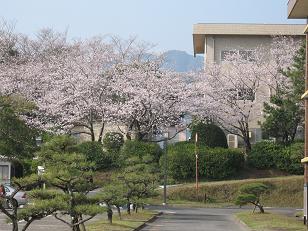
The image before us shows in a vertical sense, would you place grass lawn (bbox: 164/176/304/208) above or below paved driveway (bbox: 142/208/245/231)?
above

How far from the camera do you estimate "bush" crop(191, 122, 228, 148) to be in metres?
42.2

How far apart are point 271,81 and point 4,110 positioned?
3084 cm

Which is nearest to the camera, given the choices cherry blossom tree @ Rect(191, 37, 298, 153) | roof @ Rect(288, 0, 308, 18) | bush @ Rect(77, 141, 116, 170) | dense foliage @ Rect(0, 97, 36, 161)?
dense foliage @ Rect(0, 97, 36, 161)

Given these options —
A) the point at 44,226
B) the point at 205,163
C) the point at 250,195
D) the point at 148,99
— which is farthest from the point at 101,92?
the point at 44,226

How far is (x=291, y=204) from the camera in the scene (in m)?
37.0

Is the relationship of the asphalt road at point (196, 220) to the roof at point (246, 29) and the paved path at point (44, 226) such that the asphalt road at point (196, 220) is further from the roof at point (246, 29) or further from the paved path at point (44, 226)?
the roof at point (246, 29)

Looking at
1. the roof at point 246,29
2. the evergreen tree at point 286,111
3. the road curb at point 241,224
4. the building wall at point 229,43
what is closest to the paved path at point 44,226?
the road curb at point 241,224

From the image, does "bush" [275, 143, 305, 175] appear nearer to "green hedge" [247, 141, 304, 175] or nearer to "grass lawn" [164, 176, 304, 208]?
"green hedge" [247, 141, 304, 175]

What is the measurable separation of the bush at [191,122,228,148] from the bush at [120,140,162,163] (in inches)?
117

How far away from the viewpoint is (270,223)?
80.0ft

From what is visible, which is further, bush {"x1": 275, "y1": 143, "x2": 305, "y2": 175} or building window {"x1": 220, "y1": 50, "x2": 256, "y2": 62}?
building window {"x1": 220, "y1": 50, "x2": 256, "y2": 62}

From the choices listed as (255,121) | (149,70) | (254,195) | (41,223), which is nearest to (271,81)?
(255,121)

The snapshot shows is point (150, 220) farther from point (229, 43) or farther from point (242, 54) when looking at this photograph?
point (229, 43)

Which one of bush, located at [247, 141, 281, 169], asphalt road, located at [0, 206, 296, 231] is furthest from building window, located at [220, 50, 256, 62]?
asphalt road, located at [0, 206, 296, 231]
